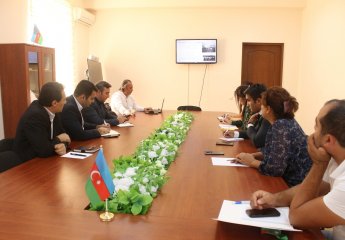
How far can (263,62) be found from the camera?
6.93 meters

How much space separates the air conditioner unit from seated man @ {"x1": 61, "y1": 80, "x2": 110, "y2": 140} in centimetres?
341

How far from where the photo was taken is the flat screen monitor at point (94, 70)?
632 centimetres

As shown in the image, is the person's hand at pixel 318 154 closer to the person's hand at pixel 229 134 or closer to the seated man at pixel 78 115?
the person's hand at pixel 229 134

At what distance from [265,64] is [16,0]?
4.79 metres

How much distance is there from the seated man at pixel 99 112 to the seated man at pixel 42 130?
3.24 feet

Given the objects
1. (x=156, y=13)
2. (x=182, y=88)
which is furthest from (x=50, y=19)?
(x=182, y=88)

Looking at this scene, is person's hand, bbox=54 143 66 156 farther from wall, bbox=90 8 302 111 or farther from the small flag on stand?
wall, bbox=90 8 302 111

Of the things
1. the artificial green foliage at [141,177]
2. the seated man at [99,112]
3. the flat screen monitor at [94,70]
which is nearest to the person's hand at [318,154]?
the artificial green foliage at [141,177]

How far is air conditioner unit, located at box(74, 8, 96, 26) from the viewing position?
6203 millimetres

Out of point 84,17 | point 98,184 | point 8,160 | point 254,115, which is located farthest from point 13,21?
point 98,184

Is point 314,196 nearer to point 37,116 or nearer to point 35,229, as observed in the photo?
point 35,229

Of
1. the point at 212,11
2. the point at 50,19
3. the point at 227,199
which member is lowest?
the point at 227,199

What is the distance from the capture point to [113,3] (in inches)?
259

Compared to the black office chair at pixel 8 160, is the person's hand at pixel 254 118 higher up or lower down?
higher up
